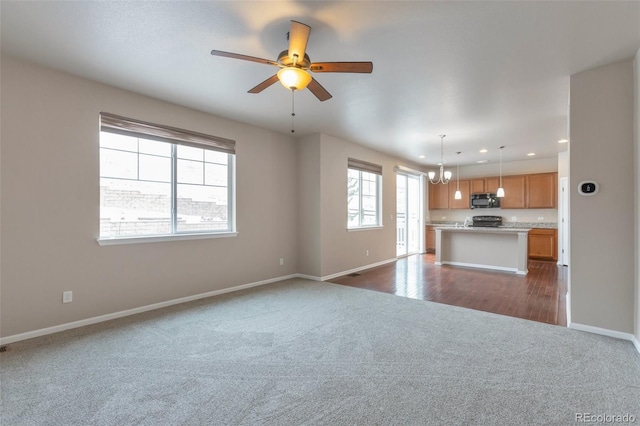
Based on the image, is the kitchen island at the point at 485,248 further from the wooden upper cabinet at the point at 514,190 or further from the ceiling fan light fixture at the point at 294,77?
the ceiling fan light fixture at the point at 294,77

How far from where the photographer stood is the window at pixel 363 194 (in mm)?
6430

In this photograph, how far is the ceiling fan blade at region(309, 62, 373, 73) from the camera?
7.24ft

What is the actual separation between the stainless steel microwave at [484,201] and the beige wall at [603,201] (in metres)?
5.56

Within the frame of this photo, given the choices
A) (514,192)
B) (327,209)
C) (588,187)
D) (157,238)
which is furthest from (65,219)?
(514,192)

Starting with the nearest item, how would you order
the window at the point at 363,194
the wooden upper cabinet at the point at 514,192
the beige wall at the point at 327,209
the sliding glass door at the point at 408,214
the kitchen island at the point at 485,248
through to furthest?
the beige wall at the point at 327,209 → the kitchen island at the point at 485,248 → the window at the point at 363,194 → the wooden upper cabinet at the point at 514,192 → the sliding glass door at the point at 408,214

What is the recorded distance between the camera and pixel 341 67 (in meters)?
2.29

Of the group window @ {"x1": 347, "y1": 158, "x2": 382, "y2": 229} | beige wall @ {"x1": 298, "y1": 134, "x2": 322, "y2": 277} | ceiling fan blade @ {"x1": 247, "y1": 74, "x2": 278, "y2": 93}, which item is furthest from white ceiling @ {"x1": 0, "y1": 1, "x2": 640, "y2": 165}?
window @ {"x1": 347, "y1": 158, "x2": 382, "y2": 229}

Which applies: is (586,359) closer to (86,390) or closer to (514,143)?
(86,390)

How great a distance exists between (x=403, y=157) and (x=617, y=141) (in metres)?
4.97

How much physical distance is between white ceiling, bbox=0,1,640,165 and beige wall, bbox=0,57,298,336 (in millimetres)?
247

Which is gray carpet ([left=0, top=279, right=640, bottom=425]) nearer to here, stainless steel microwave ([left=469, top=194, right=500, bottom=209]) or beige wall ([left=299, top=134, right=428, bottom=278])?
beige wall ([left=299, top=134, right=428, bottom=278])

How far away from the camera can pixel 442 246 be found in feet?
23.6

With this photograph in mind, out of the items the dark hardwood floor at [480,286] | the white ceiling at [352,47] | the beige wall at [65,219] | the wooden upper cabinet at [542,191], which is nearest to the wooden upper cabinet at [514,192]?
the wooden upper cabinet at [542,191]


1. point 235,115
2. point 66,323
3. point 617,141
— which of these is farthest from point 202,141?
point 617,141
